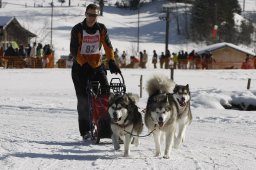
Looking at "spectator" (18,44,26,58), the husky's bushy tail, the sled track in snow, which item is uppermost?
"spectator" (18,44,26,58)

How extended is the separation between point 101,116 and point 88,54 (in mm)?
838

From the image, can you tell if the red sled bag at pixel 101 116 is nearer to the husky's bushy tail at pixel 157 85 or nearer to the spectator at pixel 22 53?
the husky's bushy tail at pixel 157 85

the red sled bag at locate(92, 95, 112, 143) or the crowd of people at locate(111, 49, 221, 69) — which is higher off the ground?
the crowd of people at locate(111, 49, 221, 69)

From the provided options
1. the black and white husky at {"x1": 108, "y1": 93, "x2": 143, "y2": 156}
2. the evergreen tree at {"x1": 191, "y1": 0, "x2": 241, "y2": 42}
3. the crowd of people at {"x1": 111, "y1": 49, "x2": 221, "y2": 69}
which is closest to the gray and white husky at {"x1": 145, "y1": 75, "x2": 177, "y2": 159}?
the black and white husky at {"x1": 108, "y1": 93, "x2": 143, "y2": 156}

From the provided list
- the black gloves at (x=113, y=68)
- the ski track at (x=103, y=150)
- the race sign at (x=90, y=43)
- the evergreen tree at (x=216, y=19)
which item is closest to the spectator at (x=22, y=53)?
the ski track at (x=103, y=150)

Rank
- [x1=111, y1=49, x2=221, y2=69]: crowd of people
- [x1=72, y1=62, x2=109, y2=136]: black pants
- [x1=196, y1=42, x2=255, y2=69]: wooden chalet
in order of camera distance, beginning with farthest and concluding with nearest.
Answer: [x1=196, y1=42, x2=255, y2=69]: wooden chalet
[x1=111, y1=49, x2=221, y2=69]: crowd of people
[x1=72, y1=62, x2=109, y2=136]: black pants

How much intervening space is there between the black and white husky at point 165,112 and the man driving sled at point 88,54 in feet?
2.01

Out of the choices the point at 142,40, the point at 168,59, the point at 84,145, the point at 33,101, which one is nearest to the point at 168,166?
the point at 84,145

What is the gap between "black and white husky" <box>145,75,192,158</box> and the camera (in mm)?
6135

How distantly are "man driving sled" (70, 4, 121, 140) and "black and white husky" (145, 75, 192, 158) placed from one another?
612 millimetres

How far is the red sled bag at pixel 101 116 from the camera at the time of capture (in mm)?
7051

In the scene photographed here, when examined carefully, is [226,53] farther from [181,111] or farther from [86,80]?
[86,80]

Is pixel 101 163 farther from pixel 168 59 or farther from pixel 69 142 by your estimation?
pixel 168 59

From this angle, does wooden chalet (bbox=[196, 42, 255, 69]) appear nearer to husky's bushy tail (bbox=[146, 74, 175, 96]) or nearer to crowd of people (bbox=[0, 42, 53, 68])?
crowd of people (bbox=[0, 42, 53, 68])
